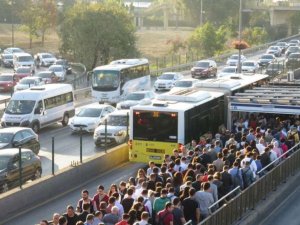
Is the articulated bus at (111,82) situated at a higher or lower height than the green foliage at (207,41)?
lower

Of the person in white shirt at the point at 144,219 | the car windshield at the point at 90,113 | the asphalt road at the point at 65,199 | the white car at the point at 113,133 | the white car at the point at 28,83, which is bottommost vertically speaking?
the asphalt road at the point at 65,199

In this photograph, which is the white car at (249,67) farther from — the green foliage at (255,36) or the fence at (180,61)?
the green foliage at (255,36)

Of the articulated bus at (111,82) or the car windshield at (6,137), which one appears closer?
the car windshield at (6,137)

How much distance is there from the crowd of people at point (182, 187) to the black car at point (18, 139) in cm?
783

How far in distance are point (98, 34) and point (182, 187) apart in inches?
1975

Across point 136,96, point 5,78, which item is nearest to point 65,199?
point 136,96

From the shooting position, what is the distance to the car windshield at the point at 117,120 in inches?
1184

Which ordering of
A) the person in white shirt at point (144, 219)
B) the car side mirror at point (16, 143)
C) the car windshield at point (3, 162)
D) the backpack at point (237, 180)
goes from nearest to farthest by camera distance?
the person in white shirt at point (144, 219)
the backpack at point (237, 180)
the car windshield at point (3, 162)
the car side mirror at point (16, 143)

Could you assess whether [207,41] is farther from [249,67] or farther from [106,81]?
[106,81]

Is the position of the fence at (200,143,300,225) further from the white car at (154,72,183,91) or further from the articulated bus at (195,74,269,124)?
the white car at (154,72,183,91)

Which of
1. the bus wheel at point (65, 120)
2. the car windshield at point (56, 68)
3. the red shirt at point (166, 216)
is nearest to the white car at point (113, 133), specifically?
the bus wheel at point (65, 120)

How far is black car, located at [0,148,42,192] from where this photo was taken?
20.4 meters

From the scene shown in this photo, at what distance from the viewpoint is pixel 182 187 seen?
1550 cm

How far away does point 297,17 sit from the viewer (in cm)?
11794
